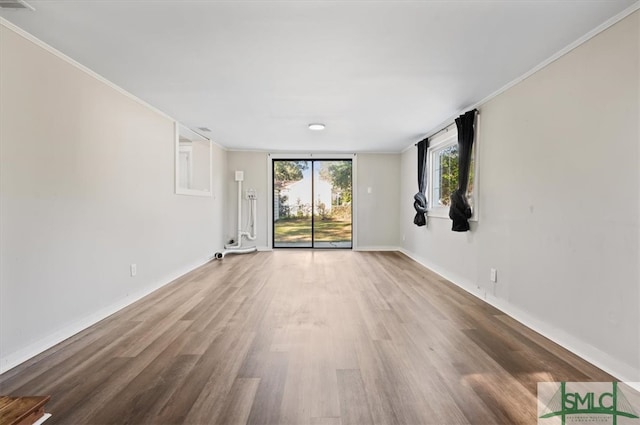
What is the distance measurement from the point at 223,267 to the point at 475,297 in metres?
3.76

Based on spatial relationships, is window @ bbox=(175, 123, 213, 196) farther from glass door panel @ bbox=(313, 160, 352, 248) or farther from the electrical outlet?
the electrical outlet

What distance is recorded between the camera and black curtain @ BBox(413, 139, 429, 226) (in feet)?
17.1

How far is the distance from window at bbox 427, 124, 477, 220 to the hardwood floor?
165 centimetres

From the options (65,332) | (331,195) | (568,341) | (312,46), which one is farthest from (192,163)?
(568,341)

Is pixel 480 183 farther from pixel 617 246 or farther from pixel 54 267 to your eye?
pixel 54 267

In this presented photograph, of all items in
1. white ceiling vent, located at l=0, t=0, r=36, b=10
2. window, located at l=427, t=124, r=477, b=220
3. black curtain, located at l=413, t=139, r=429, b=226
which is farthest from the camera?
black curtain, located at l=413, t=139, r=429, b=226

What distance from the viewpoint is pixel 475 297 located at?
11.3ft

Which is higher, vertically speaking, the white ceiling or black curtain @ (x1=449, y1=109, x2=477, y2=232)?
the white ceiling

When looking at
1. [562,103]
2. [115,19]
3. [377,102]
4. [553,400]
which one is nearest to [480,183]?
[562,103]

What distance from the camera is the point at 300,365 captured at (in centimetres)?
199

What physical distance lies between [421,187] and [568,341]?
11.3 ft

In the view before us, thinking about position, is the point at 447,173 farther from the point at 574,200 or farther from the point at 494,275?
the point at 574,200

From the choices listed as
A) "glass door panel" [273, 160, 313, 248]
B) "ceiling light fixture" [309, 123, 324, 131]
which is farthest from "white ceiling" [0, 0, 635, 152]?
"glass door panel" [273, 160, 313, 248]

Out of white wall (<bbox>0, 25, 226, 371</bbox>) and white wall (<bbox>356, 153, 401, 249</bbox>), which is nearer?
white wall (<bbox>0, 25, 226, 371</bbox>)
